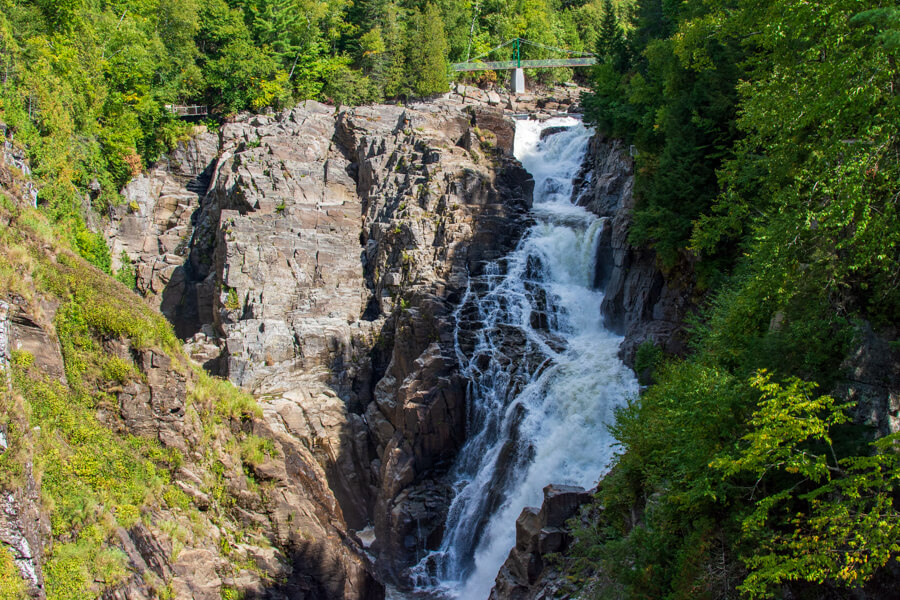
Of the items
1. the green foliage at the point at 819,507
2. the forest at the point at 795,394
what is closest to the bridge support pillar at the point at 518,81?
the forest at the point at 795,394

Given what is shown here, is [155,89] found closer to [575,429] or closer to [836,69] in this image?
[575,429]

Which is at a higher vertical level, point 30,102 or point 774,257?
point 30,102

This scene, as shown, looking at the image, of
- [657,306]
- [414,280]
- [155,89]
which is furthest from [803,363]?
[155,89]

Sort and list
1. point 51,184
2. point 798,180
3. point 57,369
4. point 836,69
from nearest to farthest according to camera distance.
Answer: point 836,69, point 798,180, point 57,369, point 51,184

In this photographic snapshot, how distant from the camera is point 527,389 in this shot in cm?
2572

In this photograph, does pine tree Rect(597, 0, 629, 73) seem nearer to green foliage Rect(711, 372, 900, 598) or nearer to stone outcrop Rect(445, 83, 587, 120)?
stone outcrop Rect(445, 83, 587, 120)

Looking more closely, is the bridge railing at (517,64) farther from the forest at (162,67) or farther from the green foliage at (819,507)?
the green foliage at (819,507)

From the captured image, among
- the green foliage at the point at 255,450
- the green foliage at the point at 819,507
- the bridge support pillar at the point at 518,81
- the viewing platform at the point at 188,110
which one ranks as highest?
the bridge support pillar at the point at 518,81

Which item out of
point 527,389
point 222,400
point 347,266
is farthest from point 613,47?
point 222,400

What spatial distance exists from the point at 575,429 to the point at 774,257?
13250mm

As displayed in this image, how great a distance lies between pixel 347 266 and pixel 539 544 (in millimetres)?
21405

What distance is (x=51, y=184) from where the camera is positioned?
107ft

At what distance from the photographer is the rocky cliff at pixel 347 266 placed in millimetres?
27594

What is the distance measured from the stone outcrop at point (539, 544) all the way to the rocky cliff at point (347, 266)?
6.88 metres
